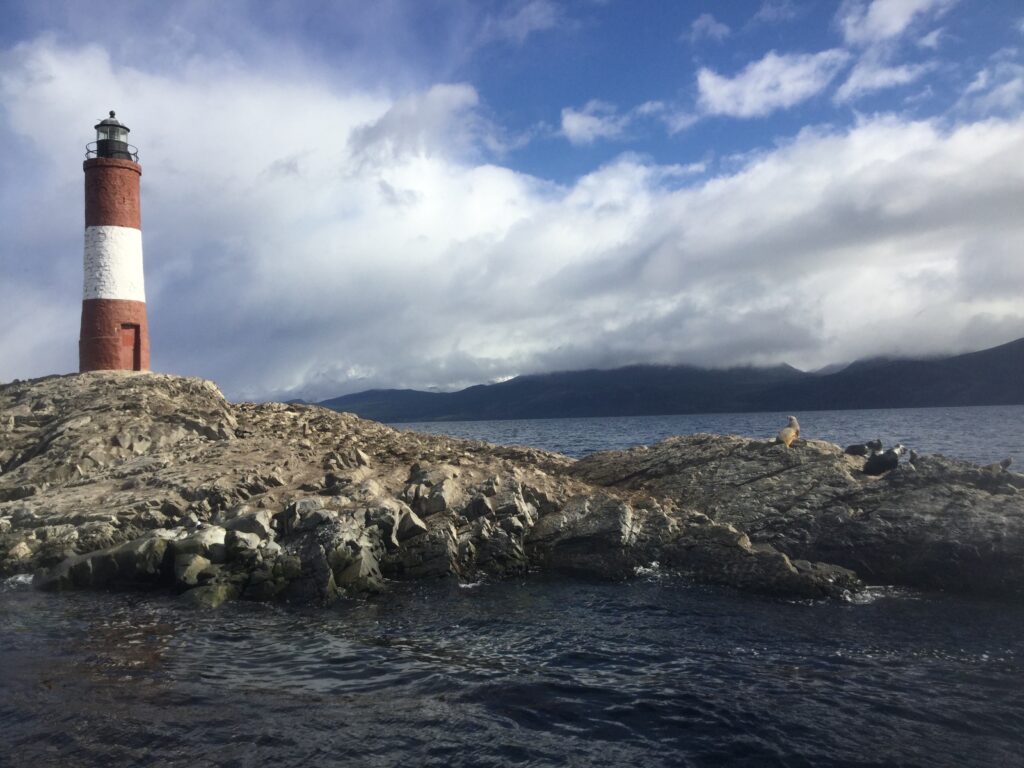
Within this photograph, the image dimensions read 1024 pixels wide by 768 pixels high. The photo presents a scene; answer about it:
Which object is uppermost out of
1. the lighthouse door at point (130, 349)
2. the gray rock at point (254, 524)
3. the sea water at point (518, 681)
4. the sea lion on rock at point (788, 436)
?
the lighthouse door at point (130, 349)

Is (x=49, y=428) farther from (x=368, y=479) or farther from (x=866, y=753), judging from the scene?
(x=866, y=753)

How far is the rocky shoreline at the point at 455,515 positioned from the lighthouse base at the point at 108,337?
7.81 meters

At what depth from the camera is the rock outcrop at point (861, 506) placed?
18109 mm

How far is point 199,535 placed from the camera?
64.8 feet

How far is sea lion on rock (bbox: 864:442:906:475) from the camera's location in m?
22.7

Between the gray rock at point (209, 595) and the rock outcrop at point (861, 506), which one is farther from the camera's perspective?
the rock outcrop at point (861, 506)

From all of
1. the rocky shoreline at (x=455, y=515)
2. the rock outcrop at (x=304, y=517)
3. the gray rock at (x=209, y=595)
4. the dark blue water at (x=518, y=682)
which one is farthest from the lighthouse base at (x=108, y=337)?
the gray rock at (x=209, y=595)

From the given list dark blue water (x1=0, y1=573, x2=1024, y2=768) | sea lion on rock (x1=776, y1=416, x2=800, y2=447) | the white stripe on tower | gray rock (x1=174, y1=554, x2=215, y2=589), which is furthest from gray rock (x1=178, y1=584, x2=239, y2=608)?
the white stripe on tower

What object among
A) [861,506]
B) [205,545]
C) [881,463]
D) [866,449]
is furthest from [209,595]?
[866,449]

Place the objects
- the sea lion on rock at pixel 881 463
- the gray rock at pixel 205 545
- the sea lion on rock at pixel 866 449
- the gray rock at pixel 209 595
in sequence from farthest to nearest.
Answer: the sea lion on rock at pixel 866 449, the sea lion on rock at pixel 881 463, the gray rock at pixel 205 545, the gray rock at pixel 209 595

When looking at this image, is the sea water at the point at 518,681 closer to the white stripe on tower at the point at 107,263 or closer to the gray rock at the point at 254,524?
the gray rock at the point at 254,524

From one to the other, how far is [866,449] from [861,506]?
16.9 ft

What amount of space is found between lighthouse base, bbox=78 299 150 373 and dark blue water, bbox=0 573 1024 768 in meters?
20.3

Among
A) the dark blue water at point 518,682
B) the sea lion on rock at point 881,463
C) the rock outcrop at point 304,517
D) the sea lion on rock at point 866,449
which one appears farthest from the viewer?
the sea lion on rock at point 866,449
